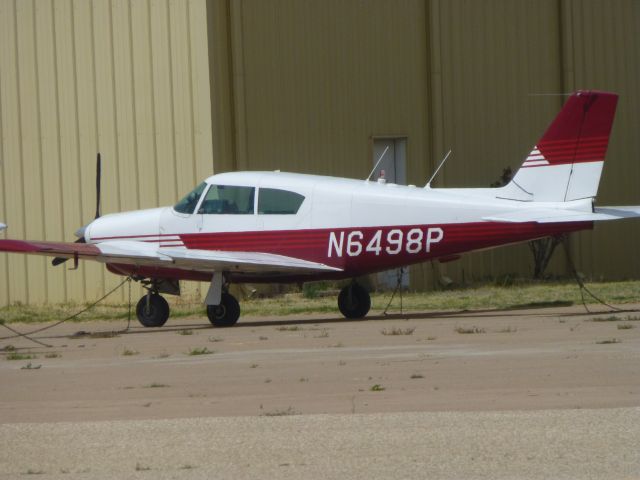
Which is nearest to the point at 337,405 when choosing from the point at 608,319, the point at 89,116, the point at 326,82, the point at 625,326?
the point at 625,326

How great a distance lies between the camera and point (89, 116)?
2470 centimetres

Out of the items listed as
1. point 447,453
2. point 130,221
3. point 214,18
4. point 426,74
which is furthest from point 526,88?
point 447,453

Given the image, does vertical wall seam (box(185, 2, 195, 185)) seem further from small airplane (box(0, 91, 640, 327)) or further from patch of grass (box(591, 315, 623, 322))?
patch of grass (box(591, 315, 623, 322))

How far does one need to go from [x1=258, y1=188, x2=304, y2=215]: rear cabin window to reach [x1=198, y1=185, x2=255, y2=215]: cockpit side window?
0.56 ft

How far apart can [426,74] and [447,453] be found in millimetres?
19224

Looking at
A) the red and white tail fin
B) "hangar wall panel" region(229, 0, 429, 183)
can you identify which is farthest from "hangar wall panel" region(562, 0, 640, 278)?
the red and white tail fin

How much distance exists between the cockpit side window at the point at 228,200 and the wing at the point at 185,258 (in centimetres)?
68

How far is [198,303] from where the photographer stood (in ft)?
78.8

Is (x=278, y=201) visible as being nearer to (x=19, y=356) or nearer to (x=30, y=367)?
(x=19, y=356)

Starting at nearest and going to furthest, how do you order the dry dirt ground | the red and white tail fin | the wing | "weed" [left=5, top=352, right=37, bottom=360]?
the dry dirt ground → "weed" [left=5, top=352, right=37, bottom=360] → the red and white tail fin → the wing

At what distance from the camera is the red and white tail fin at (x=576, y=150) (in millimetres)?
17078

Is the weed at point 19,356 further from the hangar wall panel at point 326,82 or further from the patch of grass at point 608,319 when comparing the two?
the hangar wall panel at point 326,82

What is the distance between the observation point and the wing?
1803 centimetres

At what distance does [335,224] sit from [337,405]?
826 cm
